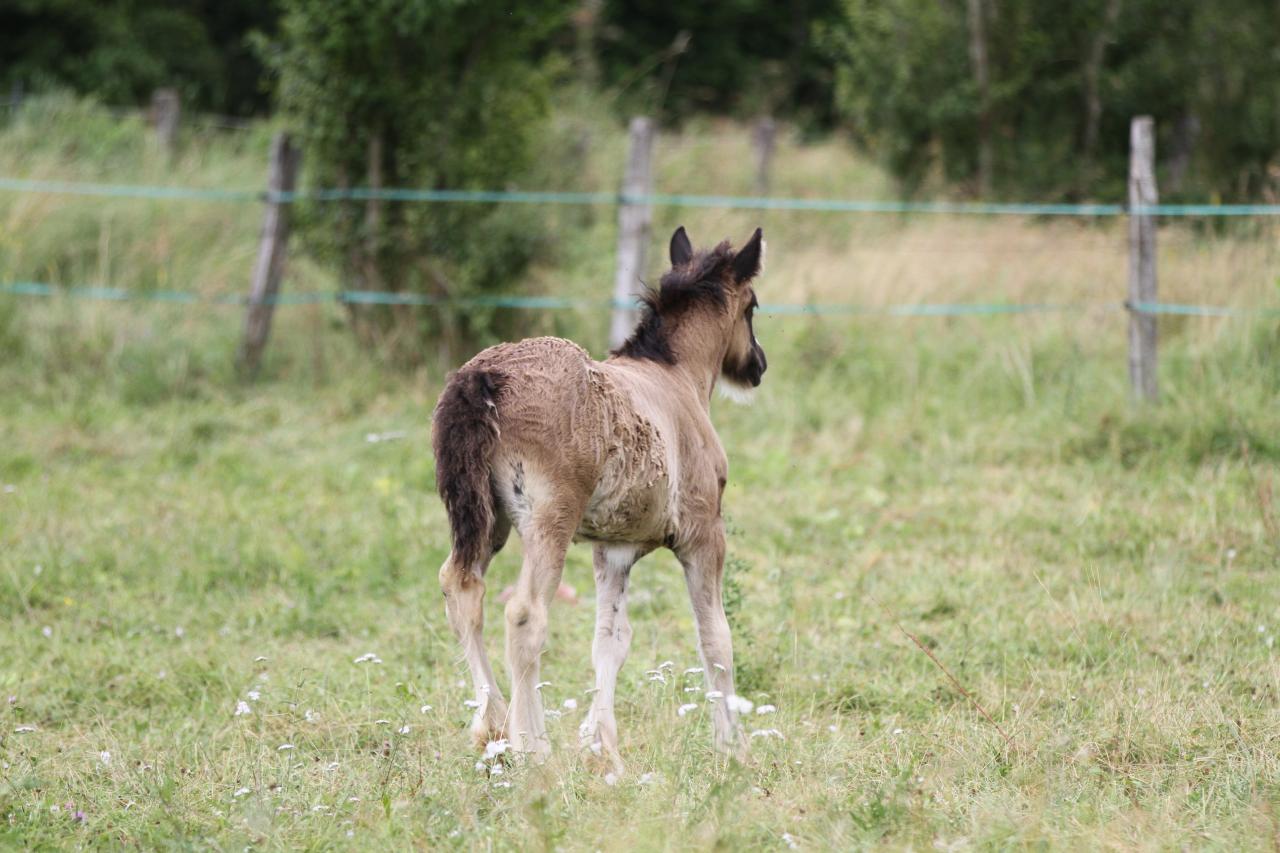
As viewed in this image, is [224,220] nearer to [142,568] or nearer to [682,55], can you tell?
[142,568]

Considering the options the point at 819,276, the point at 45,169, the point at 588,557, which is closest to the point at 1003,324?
the point at 819,276

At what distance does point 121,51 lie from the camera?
2303 centimetres

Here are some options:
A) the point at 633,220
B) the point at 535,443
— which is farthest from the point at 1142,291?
the point at 535,443

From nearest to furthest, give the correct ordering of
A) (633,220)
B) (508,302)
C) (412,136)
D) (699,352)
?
(699,352) < (508,302) < (633,220) < (412,136)

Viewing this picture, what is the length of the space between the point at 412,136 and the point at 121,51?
15444 millimetres

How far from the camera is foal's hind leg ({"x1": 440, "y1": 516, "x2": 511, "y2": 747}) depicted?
3863 mm

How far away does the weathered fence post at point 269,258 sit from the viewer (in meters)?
10.1

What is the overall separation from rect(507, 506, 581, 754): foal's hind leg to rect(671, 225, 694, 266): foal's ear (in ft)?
5.12

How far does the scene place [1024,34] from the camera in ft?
47.7

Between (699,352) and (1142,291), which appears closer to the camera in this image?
(699,352)

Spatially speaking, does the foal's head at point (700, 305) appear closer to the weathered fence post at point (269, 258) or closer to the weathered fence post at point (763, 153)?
the weathered fence post at point (269, 258)

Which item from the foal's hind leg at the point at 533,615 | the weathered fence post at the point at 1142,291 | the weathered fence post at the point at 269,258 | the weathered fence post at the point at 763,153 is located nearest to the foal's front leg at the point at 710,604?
the foal's hind leg at the point at 533,615

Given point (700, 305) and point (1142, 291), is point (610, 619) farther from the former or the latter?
point (1142, 291)

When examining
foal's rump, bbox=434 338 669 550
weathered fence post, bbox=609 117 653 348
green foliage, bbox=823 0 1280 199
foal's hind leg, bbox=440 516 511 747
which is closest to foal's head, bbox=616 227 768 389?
foal's rump, bbox=434 338 669 550
